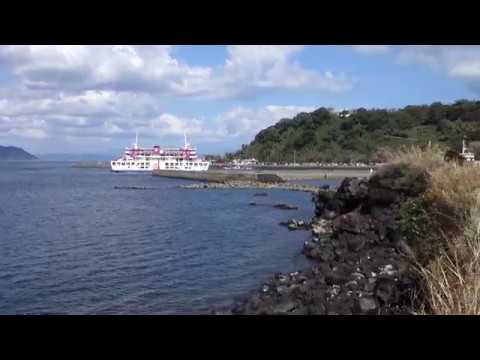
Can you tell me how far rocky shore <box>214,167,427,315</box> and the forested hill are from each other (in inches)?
1593

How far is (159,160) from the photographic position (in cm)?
8338

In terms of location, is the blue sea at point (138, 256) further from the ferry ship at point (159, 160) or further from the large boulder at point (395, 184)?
the ferry ship at point (159, 160)

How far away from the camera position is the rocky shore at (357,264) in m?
8.55

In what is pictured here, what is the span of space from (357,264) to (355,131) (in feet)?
242

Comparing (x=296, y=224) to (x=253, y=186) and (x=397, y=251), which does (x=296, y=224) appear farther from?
(x=253, y=186)

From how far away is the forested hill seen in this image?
6712cm

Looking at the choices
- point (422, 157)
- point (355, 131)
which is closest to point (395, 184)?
point (422, 157)

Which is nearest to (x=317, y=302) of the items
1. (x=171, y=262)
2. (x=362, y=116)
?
(x=171, y=262)

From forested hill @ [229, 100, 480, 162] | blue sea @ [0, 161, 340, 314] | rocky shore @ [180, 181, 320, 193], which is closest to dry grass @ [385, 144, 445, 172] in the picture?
blue sea @ [0, 161, 340, 314]

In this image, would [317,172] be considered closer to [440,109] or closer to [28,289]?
[440,109]

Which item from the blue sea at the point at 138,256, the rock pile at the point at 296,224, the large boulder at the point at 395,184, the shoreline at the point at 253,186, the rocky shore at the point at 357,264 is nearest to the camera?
the rocky shore at the point at 357,264

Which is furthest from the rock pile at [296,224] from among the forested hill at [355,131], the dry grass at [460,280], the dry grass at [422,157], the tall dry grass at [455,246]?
the forested hill at [355,131]

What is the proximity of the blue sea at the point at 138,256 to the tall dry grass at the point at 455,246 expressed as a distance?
518cm
